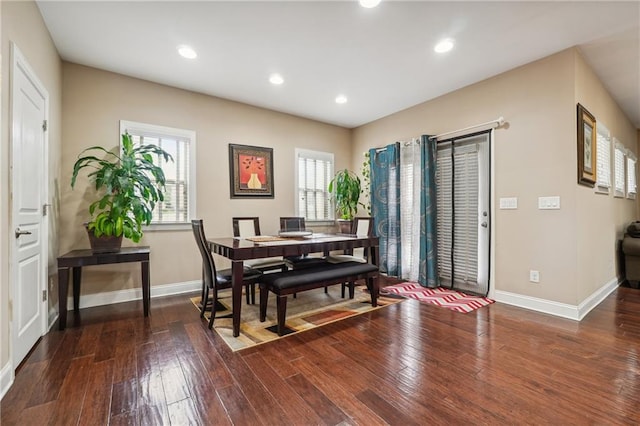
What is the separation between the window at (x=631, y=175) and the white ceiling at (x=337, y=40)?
1630 millimetres

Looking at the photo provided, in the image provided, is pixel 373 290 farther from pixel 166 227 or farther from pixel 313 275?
pixel 166 227

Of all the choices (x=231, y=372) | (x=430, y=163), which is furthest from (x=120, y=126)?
(x=430, y=163)

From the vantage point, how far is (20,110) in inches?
77.4

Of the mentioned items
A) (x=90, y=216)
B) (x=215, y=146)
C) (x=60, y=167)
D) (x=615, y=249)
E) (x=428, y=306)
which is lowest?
(x=428, y=306)

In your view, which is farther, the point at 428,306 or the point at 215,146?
the point at 215,146

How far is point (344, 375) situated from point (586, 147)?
3421 mm

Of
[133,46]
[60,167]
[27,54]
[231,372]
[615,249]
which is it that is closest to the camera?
[231,372]

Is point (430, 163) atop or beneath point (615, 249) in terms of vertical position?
atop

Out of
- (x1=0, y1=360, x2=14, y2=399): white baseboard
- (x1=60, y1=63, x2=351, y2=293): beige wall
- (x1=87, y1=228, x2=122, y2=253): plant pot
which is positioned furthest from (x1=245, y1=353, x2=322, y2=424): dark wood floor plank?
(x1=60, y1=63, x2=351, y2=293): beige wall

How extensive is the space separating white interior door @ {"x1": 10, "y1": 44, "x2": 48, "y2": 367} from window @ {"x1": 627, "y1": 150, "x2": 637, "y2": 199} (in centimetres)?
774

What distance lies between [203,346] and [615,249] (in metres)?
5.45

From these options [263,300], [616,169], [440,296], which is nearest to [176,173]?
[263,300]

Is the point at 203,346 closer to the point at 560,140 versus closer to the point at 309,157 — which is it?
the point at 309,157

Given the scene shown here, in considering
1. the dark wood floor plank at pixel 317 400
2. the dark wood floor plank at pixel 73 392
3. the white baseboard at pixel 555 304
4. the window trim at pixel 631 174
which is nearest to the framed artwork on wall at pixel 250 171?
the dark wood floor plank at pixel 73 392
